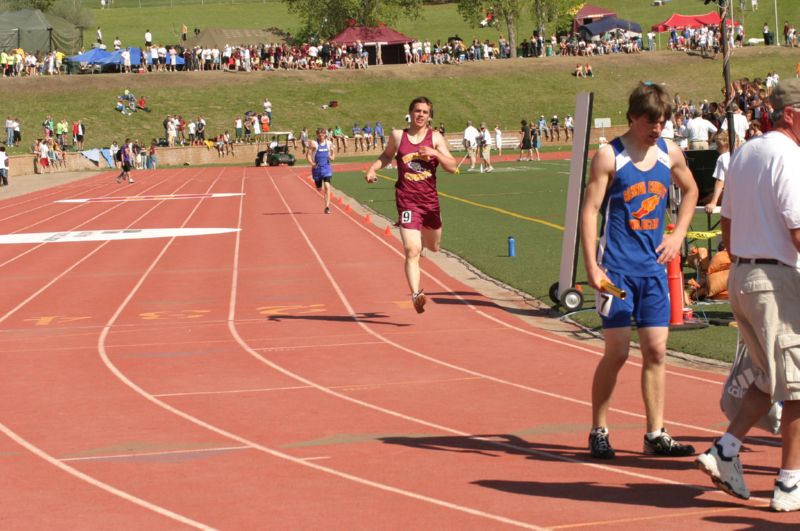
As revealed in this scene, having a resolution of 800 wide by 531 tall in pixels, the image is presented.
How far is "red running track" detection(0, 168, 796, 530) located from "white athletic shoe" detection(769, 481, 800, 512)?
0.16 feet

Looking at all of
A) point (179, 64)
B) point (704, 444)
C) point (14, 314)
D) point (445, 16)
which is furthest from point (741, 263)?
point (445, 16)

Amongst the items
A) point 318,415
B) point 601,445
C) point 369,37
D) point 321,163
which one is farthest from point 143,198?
point 369,37

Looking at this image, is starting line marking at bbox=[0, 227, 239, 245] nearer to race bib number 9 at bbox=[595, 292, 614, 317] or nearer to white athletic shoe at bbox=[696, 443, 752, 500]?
race bib number 9 at bbox=[595, 292, 614, 317]

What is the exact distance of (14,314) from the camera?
1492cm

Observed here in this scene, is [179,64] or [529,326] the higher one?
[179,64]

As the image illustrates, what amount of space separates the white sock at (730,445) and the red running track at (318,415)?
267mm

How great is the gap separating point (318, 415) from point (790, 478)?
3706mm

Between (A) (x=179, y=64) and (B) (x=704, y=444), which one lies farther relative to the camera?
(A) (x=179, y=64)

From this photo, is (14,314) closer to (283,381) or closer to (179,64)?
(283,381)

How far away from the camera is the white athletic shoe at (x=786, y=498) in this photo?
224 inches

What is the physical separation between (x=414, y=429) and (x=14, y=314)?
26.9 feet

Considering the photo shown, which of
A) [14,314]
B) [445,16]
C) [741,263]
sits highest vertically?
[445,16]

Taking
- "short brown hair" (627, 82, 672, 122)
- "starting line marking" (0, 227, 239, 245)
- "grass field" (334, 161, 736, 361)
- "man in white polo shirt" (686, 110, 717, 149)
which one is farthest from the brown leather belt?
"starting line marking" (0, 227, 239, 245)

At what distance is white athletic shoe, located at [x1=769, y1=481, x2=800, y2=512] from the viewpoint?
18.7 feet
